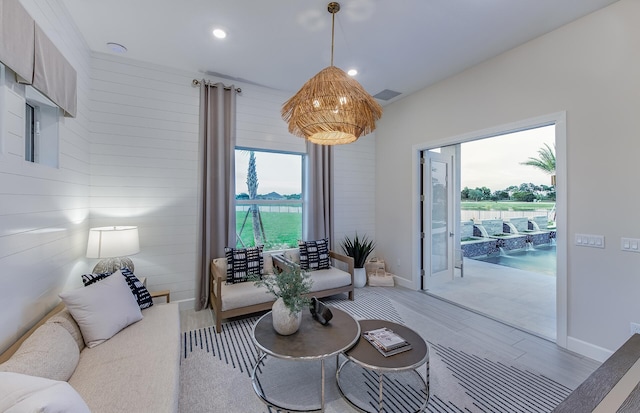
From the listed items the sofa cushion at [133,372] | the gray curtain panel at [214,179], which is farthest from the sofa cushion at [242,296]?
the sofa cushion at [133,372]

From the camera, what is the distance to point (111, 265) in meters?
2.97

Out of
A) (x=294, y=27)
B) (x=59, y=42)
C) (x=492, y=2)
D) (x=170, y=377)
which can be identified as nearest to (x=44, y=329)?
(x=170, y=377)

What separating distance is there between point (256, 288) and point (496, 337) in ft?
8.96

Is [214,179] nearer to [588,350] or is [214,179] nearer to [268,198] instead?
[268,198]

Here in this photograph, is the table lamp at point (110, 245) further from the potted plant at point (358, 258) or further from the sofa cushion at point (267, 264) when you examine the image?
the potted plant at point (358, 258)

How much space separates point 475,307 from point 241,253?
3299mm

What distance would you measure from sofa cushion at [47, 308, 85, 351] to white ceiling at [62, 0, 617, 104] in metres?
2.64

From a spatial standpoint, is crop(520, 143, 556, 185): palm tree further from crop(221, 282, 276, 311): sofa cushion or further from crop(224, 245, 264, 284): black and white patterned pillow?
crop(221, 282, 276, 311): sofa cushion

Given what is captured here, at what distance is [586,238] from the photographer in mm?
2602

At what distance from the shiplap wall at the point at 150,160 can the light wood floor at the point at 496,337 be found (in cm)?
86

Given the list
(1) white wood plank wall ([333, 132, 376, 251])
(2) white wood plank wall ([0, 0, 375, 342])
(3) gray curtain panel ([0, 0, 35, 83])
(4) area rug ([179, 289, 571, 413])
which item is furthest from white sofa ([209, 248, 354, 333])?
(3) gray curtain panel ([0, 0, 35, 83])

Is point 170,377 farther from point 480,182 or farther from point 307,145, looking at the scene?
point 480,182

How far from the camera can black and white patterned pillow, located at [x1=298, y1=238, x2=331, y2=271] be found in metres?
4.09

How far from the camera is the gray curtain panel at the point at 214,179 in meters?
3.71
